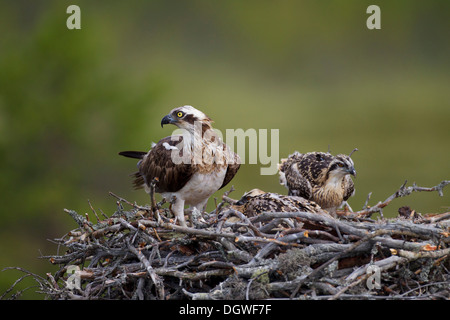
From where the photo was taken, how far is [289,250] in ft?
12.2

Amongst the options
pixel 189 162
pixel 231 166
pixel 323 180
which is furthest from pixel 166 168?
pixel 323 180

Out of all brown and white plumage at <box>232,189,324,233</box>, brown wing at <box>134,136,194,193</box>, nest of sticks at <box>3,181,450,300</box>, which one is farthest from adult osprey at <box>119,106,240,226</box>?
nest of sticks at <box>3,181,450,300</box>

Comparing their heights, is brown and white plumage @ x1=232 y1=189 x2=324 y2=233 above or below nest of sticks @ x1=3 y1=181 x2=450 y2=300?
above

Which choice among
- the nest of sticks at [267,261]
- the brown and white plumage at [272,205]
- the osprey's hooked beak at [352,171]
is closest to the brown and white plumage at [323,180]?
the osprey's hooked beak at [352,171]

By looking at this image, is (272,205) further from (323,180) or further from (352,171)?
(323,180)

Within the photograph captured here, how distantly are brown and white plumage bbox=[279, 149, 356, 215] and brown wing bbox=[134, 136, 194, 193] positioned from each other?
3.80ft

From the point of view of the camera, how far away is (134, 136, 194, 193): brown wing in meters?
5.12

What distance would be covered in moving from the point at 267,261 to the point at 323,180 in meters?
2.13

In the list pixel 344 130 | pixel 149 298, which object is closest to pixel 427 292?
pixel 149 298

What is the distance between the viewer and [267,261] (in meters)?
3.69

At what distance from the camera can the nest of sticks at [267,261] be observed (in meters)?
3.61

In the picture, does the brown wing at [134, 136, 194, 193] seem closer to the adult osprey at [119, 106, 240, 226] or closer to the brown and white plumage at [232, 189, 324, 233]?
the adult osprey at [119, 106, 240, 226]

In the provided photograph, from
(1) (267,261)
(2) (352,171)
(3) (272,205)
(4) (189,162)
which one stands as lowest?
(1) (267,261)

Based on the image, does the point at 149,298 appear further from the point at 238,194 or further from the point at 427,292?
the point at 238,194
